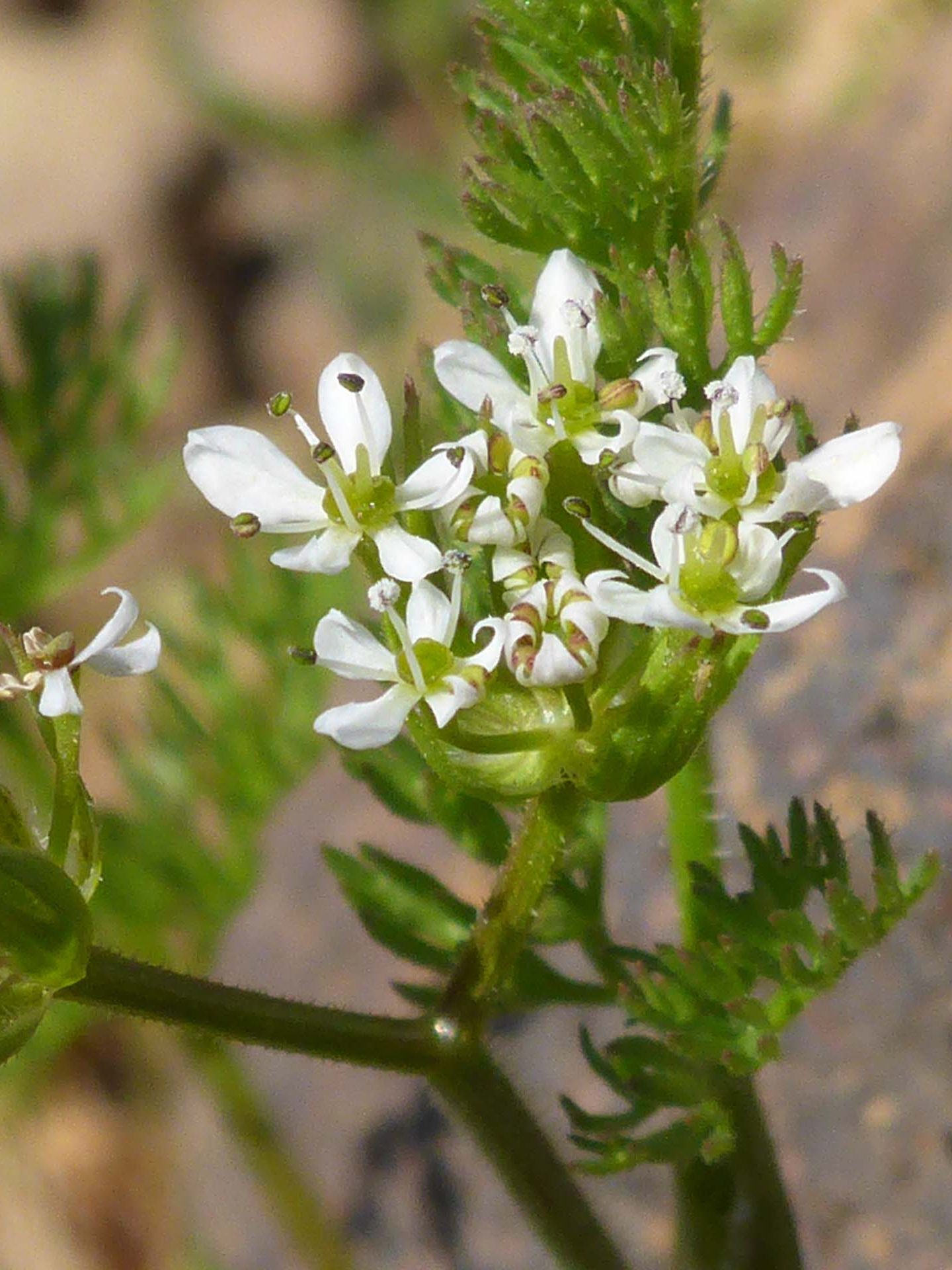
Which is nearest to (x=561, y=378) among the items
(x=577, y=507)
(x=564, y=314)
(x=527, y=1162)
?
(x=564, y=314)

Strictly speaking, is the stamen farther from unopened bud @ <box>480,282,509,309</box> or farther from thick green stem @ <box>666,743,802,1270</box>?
thick green stem @ <box>666,743,802,1270</box>

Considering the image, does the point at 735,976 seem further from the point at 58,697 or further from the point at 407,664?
the point at 58,697

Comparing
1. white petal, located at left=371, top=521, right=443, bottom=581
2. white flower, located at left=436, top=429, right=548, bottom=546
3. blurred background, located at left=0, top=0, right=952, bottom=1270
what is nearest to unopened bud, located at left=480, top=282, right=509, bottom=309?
white flower, located at left=436, top=429, right=548, bottom=546

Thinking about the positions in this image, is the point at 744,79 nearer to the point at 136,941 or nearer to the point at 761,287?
the point at 761,287

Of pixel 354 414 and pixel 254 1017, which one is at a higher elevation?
pixel 354 414

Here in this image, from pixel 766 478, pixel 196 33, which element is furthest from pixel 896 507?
pixel 196 33
